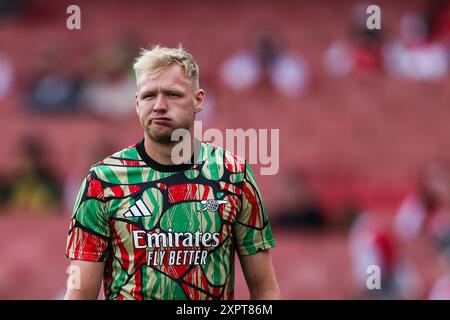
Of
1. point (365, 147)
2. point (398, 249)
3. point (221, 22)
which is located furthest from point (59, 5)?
point (398, 249)

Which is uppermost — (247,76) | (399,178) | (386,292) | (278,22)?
(278,22)

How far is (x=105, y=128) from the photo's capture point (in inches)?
474

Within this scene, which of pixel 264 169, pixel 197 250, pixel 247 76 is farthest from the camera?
pixel 247 76

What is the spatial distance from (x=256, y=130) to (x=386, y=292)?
311 cm

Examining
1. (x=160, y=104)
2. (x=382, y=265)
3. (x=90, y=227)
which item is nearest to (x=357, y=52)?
(x=382, y=265)

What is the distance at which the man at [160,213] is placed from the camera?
3541 mm

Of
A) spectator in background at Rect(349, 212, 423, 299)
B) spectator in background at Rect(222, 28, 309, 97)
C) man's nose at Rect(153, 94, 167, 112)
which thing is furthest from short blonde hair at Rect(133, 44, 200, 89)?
spectator in background at Rect(222, 28, 309, 97)

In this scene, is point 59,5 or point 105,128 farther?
point 59,5

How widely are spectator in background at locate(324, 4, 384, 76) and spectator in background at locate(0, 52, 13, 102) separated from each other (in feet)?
15.3

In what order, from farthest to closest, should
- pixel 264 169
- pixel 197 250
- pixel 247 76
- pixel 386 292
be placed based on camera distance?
pixel 247 76
pixel 264 169
pixel 386 292
pixel 197 250

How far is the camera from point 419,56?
506 inches

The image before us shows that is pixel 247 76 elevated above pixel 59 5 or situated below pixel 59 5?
below

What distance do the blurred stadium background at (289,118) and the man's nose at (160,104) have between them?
674 cm

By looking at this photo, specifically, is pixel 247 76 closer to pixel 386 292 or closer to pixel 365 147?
pixel 365 147
